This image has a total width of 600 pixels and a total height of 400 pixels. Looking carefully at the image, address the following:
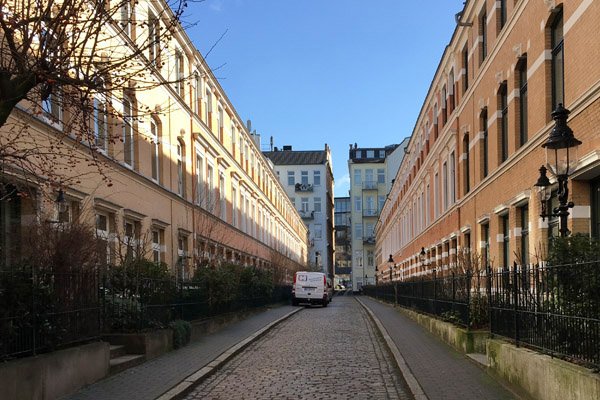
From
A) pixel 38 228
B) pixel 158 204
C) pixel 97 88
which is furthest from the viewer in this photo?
pixel 158 204

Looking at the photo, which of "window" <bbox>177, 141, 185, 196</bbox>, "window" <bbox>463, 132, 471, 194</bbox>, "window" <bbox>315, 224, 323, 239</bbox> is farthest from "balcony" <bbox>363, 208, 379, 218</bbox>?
"window" <bbox>463, 132, 471, 194</bbox>

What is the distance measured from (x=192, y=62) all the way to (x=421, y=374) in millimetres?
20694

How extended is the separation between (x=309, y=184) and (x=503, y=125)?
7611cm

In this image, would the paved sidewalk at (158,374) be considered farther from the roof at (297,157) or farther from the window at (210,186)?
the roof at (297,157)

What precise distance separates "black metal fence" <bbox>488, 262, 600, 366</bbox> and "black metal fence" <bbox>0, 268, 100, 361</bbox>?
6.31 metres

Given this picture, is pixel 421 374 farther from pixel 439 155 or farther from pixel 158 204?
pixel 439 155

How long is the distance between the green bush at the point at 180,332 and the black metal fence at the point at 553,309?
23.1 ft

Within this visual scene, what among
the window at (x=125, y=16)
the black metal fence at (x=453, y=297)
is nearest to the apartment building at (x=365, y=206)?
the black metal fence at (x=453, y=297)

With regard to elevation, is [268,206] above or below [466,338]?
above

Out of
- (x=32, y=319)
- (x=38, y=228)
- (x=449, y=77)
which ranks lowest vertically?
(x=32, y=319)

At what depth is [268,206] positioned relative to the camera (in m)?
53.8

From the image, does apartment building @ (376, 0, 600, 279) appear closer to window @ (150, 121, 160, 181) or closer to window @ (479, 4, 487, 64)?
window @ (479, 4, 487, 64)

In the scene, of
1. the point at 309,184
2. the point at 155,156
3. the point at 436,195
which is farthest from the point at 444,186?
the point at 309,184

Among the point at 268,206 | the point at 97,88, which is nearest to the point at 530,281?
the point at 97,88
